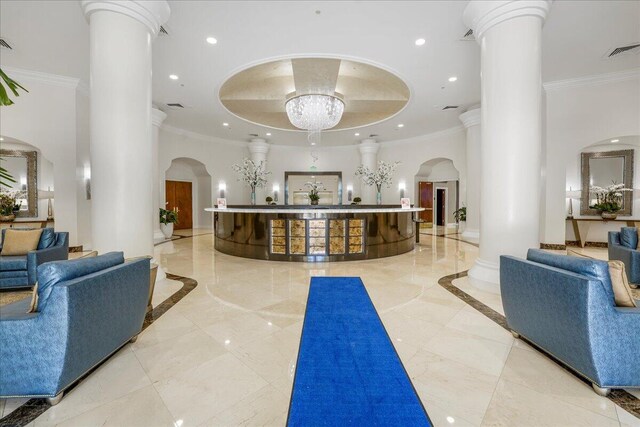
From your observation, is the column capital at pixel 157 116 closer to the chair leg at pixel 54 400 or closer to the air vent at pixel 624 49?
the chair leg at pixel 54 400

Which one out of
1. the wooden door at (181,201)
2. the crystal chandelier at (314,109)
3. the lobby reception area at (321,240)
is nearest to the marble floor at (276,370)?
the lobby reception area at (321,240)

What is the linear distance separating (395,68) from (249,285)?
16.9 feet

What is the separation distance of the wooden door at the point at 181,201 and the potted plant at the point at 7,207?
186 inches

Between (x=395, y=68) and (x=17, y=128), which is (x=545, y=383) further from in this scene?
(x=17, y=128)

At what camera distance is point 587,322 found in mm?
1747

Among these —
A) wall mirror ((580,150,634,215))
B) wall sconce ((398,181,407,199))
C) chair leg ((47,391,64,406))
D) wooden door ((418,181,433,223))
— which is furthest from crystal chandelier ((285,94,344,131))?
wooden door ((418,181,433,223))

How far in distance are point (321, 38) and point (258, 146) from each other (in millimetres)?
7825

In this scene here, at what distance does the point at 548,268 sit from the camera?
2021 mm

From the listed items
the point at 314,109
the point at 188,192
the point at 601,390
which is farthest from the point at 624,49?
the point at 188,192

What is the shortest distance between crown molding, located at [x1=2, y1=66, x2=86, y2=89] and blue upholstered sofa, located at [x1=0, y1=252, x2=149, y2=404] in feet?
21.6

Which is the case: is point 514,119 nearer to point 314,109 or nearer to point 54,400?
point 314,109

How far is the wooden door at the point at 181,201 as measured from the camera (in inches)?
464

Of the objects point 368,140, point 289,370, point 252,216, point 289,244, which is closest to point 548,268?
point 289,370

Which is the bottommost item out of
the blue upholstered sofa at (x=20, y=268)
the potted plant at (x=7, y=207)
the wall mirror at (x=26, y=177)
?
the blue upholstered sofa at (x=20, y=268)
